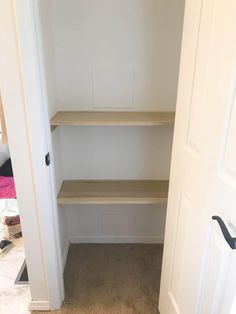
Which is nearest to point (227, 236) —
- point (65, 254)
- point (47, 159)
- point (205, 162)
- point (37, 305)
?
point (205, 162)

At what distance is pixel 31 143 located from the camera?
49.8 inches

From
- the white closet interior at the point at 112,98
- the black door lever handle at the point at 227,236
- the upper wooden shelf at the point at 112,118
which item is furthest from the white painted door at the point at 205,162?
the white closet interior at the point at 112,98

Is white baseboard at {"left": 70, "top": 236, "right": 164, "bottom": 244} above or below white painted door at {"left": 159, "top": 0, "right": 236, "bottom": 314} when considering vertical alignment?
below

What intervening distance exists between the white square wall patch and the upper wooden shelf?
6 centimetres

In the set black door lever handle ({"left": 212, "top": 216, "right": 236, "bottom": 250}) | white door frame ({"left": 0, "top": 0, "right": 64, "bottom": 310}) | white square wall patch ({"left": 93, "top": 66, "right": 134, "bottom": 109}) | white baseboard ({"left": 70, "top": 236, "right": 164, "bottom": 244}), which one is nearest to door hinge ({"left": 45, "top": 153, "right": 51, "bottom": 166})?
white door frame ({"left": 0, "top": 0, "right": 64, "bottom": 310})

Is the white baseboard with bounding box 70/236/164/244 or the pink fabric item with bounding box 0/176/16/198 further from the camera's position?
the pink fabric item with bounding box 0/176/16/198

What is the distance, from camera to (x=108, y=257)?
6.88ft

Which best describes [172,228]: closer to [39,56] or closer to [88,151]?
[88,151]

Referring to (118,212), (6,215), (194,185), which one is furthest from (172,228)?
(6,215)

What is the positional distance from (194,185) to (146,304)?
106 centimetres

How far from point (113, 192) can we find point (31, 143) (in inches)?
30.5

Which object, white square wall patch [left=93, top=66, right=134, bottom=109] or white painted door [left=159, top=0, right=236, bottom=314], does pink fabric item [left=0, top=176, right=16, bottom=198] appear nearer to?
white square wall patch [left=93, top=66, right=134, bottom=109]

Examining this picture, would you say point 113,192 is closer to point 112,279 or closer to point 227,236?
point 112,279

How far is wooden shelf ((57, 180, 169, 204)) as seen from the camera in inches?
69.4
